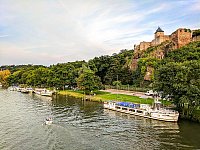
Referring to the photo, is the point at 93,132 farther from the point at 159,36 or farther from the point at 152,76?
the point at 159,36

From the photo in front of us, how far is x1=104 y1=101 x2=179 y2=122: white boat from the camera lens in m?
62.5

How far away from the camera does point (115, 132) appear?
53.8 m

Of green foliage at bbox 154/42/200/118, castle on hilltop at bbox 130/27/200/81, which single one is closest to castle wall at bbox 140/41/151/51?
castle on hilltop at bbox 130/27/200/81

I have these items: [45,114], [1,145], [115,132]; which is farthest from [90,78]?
[1,145]

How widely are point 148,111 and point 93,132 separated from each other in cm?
1928

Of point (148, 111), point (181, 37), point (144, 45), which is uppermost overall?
point (181, 37)

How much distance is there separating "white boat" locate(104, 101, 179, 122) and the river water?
1809 mm

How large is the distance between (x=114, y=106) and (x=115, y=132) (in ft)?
85.7

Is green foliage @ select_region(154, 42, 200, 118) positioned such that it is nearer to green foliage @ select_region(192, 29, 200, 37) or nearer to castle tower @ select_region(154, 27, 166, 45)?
green foliage @ select_region(192, 29, 200, 37)

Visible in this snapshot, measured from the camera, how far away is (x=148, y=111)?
67875mm

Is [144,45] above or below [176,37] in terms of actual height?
below

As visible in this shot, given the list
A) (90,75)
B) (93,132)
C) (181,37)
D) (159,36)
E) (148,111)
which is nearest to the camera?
(93,132)

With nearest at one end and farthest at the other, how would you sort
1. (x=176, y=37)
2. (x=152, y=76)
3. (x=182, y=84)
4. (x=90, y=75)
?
1. (x=182, y=84)
2. (x=152, y=76)
3. (x=90, y=75)
4. (x=176, y=37)

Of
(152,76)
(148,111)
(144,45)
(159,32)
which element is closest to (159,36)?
(159,32)
